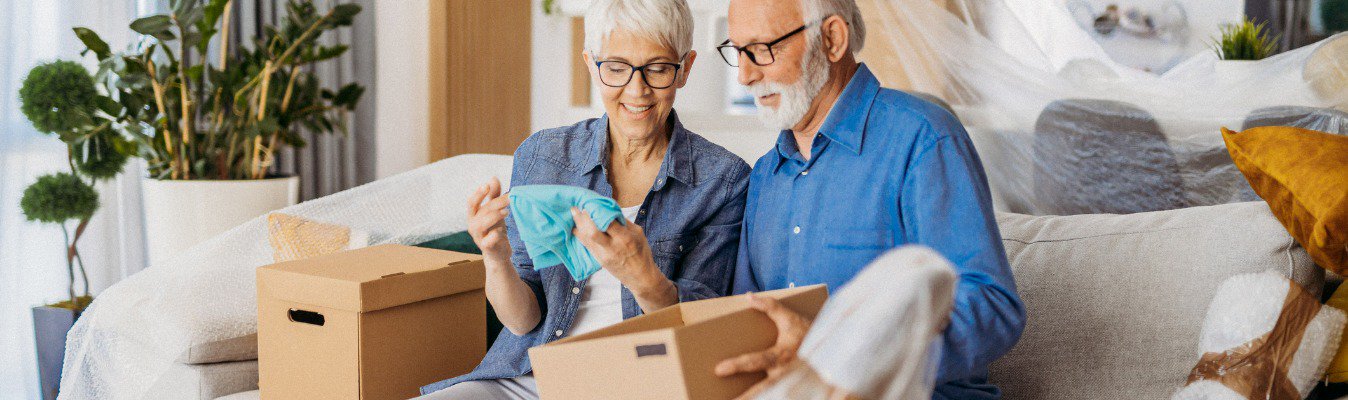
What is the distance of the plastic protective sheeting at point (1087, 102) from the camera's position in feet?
6.36

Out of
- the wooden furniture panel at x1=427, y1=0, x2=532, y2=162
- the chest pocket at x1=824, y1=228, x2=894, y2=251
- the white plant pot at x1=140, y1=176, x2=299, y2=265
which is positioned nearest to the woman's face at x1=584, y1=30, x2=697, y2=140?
the chest pocket at x1=824, y1=228, x2=894, y2=251

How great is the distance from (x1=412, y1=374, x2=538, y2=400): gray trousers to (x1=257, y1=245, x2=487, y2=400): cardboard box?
150 millimetres

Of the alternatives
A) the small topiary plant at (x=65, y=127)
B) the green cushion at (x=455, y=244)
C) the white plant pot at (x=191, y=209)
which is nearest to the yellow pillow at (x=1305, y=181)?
the green cushion at (x=455, y=244)

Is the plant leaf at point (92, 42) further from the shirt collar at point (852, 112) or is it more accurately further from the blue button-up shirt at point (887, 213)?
the shirt collar at point (852, 112)

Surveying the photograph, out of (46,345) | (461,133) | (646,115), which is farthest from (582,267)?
(461,133)

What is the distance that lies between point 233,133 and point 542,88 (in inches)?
69.0

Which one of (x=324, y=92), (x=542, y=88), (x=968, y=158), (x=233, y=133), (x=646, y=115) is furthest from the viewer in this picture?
(x=542, y=88)

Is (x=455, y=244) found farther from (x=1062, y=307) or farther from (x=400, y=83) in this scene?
(x=400, y=83)

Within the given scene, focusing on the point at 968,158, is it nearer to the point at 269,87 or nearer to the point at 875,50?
the point at 875,50

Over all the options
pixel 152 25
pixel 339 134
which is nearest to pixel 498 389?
pixel 152 25

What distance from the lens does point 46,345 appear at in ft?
8.14

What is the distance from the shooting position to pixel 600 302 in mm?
1624

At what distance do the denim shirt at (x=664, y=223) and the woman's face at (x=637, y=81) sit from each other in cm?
6

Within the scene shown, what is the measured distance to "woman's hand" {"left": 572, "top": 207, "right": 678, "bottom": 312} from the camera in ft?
4.22
